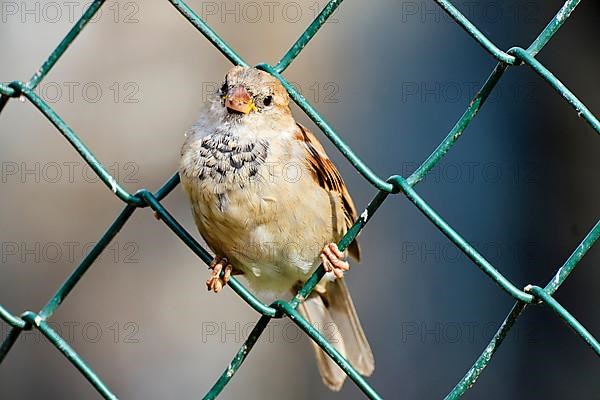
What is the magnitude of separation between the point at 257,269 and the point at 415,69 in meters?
2.04

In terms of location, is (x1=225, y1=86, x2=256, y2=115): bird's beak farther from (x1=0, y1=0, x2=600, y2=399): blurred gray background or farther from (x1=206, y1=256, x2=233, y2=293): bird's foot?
(x1=0, y1=0, x2=600, y2=399): blurred gray background

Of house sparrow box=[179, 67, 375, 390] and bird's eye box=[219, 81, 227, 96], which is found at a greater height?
bird's eye box=[219, 81, 227, 96]

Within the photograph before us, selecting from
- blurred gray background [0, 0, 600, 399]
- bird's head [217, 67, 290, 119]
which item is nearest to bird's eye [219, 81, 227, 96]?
bird's head [217, 67, 290, 119]

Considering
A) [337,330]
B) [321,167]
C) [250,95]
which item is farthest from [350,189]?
[250,95]

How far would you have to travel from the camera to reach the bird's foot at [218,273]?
81.9 inches

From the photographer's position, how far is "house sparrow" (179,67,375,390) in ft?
6.69

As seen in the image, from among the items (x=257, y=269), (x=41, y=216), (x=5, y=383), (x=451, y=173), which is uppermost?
(x=451, y=173)

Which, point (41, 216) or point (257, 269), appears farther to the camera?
point (41, 216)

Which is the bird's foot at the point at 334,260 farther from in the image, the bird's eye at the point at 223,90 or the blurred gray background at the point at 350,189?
the blurred gray background at the point at 350,189

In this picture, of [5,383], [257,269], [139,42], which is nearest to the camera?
[257,269]

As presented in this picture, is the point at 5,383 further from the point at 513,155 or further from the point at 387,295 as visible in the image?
the point at 513,155

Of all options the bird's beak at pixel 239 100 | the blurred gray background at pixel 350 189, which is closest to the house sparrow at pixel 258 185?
the bird's beak at pixel 239 100

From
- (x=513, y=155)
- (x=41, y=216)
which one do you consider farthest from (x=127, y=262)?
(x=513, y=155)

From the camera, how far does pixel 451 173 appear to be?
4004 mm
